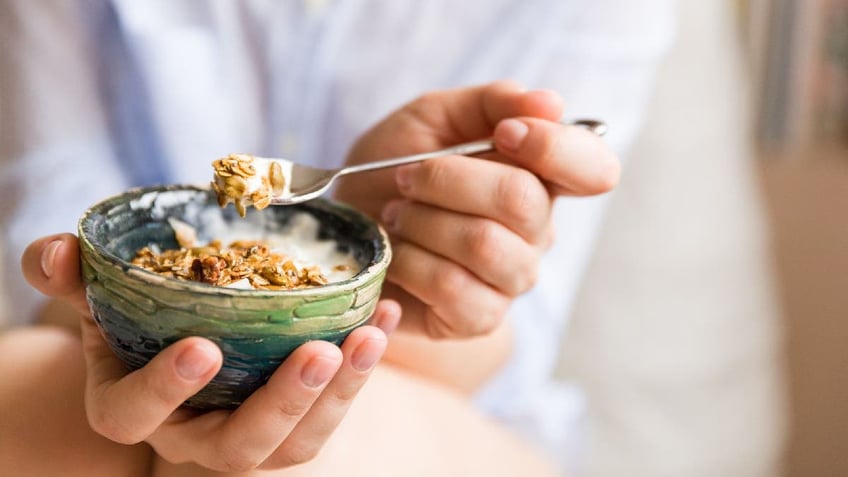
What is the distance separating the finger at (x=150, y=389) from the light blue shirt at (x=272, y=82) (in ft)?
1.32

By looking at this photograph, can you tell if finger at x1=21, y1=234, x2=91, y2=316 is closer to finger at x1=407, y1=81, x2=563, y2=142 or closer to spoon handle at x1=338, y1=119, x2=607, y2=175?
spoon handle at x1=338, y1=119, x2=607, y2=175

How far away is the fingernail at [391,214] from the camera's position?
65cm

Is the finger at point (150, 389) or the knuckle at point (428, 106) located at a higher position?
the knuckle at point (428, 106)

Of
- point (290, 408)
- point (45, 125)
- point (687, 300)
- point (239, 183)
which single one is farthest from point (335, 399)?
point (687, 300)

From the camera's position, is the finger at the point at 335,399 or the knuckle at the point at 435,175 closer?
the finger at the point at 335,399

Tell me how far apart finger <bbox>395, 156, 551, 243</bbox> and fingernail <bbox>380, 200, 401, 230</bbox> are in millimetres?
48

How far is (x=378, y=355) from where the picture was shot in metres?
0.47

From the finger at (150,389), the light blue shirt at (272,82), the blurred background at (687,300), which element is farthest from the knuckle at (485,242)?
the blurred background at (687,300)

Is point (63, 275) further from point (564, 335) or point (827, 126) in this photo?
point (827, 126)

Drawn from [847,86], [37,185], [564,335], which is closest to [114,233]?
[37,185]

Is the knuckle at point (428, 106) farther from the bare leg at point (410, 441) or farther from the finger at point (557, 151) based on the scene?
the bare leg at point (410, 441)

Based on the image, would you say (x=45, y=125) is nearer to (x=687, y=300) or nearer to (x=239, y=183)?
(x=239, y=183)

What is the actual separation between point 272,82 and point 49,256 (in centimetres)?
46

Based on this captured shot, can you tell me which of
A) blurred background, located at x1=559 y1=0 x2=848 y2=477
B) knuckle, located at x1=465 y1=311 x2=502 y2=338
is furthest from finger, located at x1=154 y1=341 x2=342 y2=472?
blurred background, located at x1=559 y1=0 x2=848 y2=477
